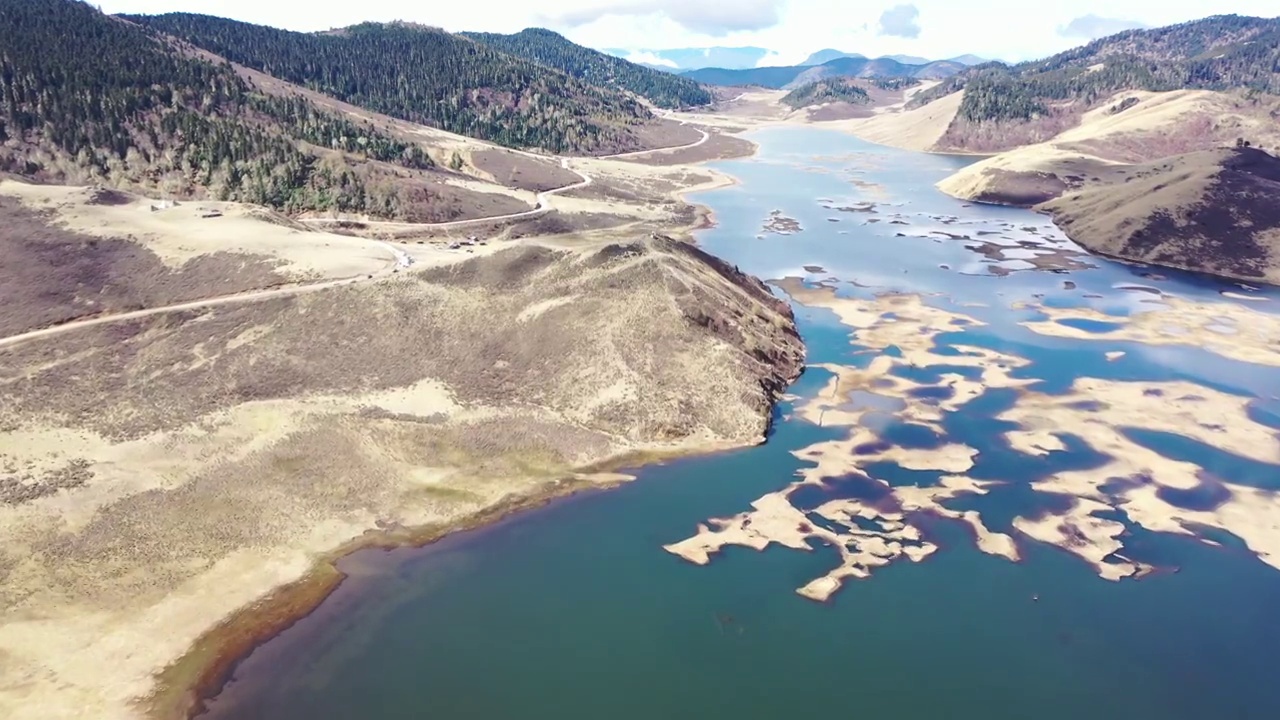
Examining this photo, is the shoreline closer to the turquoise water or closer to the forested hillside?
the turquoise water

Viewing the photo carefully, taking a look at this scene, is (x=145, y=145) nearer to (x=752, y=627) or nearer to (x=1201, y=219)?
(x=752, y=627)

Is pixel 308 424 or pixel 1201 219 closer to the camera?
pixel 308 424

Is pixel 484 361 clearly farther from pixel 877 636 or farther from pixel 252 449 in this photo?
pixel 877 636

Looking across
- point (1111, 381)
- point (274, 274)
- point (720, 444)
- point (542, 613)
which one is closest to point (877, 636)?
point (542, 613)

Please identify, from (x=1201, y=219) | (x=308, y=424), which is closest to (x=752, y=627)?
(x=308, y=424)

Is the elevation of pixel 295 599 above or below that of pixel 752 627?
below

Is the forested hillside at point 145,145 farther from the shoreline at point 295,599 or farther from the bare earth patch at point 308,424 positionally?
the shoreline at point 295,599

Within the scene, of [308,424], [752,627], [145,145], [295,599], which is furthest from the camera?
[145,145]

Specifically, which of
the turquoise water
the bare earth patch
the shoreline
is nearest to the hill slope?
the turquoise water
